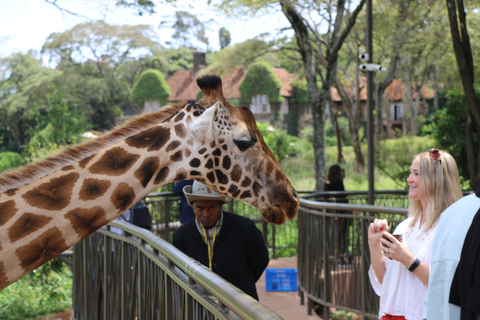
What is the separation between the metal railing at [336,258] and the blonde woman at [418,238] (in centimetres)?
159

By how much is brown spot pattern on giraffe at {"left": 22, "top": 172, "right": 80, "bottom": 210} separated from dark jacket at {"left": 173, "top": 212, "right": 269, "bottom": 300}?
1192mm

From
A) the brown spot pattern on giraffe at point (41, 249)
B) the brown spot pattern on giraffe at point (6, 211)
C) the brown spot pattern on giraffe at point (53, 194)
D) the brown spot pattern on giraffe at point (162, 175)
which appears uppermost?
the brown spot pattern on giraffe at point (162, 175)

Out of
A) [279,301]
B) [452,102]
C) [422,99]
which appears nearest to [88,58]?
[422,99]

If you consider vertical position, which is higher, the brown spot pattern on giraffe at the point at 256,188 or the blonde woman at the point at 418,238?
the brown spot pattern on giraffe at the point at 256,188

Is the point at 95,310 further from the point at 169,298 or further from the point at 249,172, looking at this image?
the point at 249,172

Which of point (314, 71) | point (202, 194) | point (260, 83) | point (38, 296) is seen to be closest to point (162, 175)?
point (202, 194)

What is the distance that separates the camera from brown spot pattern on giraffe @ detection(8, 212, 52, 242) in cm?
236

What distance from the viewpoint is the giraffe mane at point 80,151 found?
2.48 m

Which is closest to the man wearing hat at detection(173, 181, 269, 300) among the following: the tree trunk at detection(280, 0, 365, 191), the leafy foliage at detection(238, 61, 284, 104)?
the tree trunk at detection(280, 0, 365, 191)

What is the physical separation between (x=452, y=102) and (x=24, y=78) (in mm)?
39873

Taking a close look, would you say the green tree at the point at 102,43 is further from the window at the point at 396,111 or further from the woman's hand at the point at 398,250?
the woman's hand at the point at 398,250

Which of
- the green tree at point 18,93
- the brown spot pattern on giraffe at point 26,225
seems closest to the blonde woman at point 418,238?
the brown spot pattern on giraffe at point 26,225

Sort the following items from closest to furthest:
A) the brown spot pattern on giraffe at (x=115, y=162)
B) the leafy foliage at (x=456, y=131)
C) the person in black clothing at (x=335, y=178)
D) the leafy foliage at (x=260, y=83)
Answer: the brown spot pattern on giraffe at (x=115, y=162) < the person in black clothing at (x=335, y=178) < the leafy foliage at (x=456, y=131) < the leafy foliage at (x=260, y=83)

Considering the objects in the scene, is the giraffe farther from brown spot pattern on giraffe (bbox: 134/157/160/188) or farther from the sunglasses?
the sunglasses
